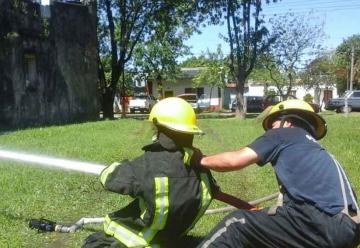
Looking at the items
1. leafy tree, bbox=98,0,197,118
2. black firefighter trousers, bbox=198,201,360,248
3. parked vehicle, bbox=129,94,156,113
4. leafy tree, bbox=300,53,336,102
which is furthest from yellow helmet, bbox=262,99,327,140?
leafy tree, bbox=300,53,336,102

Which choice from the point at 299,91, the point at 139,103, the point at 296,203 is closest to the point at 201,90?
the point at 299,91

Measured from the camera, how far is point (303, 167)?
11.0ft

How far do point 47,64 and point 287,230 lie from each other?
24998mm

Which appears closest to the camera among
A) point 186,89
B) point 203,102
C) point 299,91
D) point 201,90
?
point 203,102

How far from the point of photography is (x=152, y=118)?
3.68 meters

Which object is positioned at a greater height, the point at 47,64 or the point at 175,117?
the point at 47,64

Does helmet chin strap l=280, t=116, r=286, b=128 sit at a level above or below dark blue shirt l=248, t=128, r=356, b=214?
above

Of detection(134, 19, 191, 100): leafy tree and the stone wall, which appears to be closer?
the stone wall

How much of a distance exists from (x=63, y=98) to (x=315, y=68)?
33.0 meters

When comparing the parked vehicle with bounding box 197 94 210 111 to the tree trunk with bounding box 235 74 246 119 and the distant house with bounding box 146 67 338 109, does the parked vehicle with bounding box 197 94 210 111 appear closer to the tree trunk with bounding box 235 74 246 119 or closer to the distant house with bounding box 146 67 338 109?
the distant house with bounding box 146 67 338 109

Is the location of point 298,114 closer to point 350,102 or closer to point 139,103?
point 350,102

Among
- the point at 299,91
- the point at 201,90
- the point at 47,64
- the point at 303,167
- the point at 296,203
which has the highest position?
the point at 47,64

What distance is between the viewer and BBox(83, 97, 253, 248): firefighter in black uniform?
3492 millimetres

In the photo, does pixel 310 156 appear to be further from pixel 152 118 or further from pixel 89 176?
pixel 89 176
